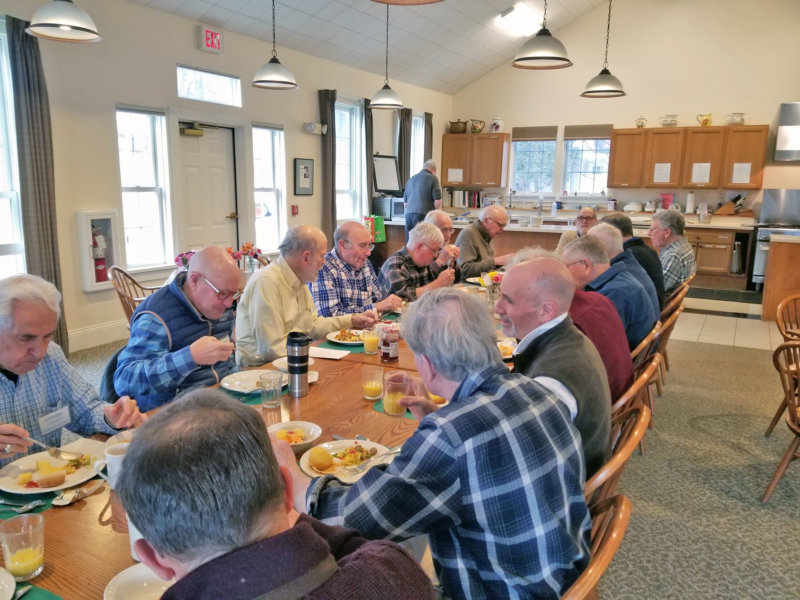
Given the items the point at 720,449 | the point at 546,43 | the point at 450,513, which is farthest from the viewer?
the point at 546,43

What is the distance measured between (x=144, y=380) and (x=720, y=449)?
3217 millimetres

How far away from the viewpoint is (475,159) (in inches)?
436

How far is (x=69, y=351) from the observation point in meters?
5.12

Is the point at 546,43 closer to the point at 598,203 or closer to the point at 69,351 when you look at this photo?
the point at 69,351

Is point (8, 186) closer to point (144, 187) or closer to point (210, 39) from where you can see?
point (144, 187)

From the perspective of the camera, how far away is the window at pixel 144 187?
5699mm

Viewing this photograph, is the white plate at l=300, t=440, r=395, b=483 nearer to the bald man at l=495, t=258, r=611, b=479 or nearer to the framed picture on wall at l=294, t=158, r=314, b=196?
the bald man at l=495, t=258, r=611, b=479

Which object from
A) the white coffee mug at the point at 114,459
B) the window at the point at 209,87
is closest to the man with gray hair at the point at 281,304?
the white coffee mug at the point at 114,459

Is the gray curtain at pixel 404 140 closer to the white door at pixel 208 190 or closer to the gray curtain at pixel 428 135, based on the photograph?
the gray curtain at pixel 428 135

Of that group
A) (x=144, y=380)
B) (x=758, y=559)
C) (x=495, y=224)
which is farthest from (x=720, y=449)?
(x=144, y=380)

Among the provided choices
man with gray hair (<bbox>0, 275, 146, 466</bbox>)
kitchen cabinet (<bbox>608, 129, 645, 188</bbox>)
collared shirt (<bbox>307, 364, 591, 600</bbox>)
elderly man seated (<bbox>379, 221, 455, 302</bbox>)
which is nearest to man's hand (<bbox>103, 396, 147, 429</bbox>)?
man with gray hair (<bbox>0, 275, 146, 466</bbox>)

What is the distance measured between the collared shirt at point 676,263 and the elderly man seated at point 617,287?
70.4 inches

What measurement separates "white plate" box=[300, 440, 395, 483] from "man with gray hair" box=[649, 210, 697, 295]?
12.6ft

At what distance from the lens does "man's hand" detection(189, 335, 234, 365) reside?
79.9 inches
